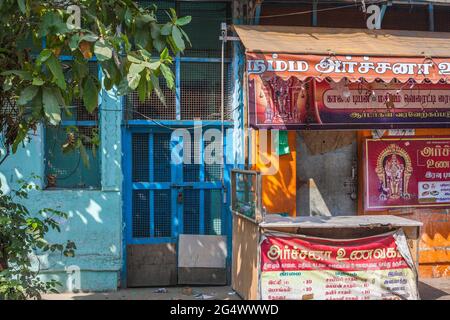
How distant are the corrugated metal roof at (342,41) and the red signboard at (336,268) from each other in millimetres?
2069

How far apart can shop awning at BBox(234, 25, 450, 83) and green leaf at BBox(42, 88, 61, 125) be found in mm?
3137

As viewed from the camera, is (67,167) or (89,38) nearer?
(89,38)

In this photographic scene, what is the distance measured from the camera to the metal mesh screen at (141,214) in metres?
7.56

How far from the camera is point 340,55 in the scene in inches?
256

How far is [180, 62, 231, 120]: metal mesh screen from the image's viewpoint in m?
7.68

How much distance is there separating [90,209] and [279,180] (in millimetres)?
2377

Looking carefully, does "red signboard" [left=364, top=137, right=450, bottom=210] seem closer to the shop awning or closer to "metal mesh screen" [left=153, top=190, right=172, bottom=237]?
the shop awning

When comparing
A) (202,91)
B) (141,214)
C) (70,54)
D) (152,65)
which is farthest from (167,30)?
(141,214)

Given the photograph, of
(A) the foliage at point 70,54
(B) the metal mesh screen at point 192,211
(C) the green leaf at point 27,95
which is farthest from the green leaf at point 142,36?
(B) the metal mesh screen at point 192,211

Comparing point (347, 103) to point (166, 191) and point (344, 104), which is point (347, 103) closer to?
point (344, 104)

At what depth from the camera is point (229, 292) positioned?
7.34m

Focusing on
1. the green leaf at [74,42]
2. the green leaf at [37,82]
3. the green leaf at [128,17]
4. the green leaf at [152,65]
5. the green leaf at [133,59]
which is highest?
the green leaf at [128,17]

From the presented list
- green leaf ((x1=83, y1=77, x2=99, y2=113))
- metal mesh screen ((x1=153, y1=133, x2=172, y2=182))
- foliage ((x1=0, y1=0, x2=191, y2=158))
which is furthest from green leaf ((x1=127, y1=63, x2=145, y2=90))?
metal mesh screen ((x1=153, y1=133, x2=172, y2=182))

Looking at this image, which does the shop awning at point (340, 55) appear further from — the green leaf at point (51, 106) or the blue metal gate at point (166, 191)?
the green leaf at point (51, 106)
